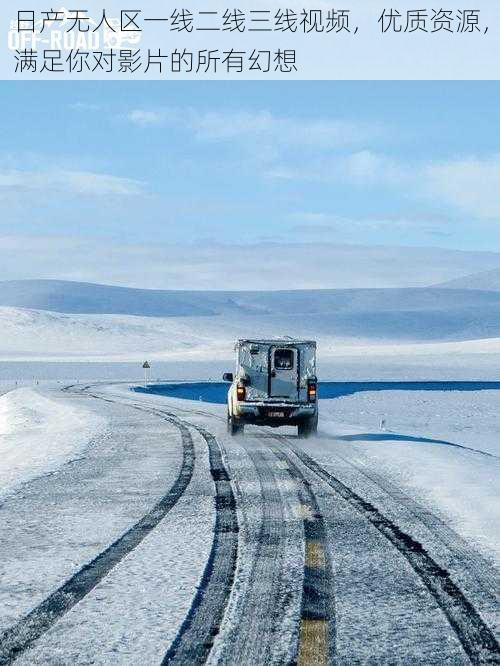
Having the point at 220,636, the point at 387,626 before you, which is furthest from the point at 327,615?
the point at 220,636

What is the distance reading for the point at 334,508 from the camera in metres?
11.3

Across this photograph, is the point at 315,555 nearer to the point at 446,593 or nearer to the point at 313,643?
the point at 446,593

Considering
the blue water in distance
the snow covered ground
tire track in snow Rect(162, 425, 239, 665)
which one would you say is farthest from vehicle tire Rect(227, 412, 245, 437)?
the blue water in distance

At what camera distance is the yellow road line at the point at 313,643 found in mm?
5391

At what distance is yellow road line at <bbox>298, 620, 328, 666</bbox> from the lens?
539cm

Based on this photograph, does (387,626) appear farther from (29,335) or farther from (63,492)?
(29,335)

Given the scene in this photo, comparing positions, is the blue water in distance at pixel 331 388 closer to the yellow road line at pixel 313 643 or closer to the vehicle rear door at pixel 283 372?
the vehicle rear door at pixel 283 372

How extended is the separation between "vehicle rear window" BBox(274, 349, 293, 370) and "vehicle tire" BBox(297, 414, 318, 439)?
4.91 ft

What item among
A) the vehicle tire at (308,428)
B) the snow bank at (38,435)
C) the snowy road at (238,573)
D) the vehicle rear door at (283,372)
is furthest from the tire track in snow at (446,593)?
the vehicle tire at (308,428)

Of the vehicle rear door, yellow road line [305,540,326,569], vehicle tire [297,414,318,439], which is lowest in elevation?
yellow road line [305,540,326,569]

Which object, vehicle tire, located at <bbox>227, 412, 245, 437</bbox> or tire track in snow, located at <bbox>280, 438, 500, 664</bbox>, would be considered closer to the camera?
tire track in snow, located at <bbox>280, 438, 500, 664</bbox>

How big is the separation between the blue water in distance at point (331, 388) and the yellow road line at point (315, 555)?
45244mm

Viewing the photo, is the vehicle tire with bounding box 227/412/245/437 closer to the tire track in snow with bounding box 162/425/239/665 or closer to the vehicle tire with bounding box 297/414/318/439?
the vehicle tire with bounding box 297/414/318/439

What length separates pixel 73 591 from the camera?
6941 mm
